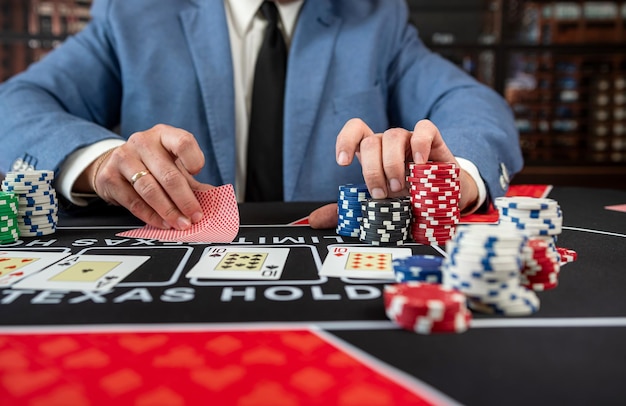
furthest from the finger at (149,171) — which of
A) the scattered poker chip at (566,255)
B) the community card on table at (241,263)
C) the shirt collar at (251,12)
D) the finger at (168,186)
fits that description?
the shirt collar at (251,12)

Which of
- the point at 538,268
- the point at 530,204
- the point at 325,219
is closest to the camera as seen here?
the point at 538,268

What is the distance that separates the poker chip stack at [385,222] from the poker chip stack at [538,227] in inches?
9.5

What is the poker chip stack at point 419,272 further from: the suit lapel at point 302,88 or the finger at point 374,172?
the suit lapel at point 302,88

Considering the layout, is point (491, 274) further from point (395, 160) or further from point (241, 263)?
point (395, 160)

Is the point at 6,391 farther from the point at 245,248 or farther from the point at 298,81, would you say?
the point at 298,81

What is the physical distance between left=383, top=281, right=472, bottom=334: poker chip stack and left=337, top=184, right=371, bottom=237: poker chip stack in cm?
64

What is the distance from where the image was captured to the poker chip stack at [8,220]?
1438 millimetres

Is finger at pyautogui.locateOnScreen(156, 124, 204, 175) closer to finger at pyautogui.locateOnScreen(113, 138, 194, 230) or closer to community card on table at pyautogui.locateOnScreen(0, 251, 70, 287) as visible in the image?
finger at pyautogui.locateOnScreen(113, 138, 194, 230)

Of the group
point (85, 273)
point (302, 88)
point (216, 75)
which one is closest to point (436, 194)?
point (85, 273)

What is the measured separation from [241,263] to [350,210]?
43cm

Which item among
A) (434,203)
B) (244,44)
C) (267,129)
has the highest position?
(244,44)

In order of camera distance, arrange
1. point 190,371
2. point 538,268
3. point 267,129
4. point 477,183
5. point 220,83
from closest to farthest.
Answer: point 190,371 → point 538,268 → point 477,183 → point 220,83 → point 267,129

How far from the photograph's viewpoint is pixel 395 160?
1.53 m

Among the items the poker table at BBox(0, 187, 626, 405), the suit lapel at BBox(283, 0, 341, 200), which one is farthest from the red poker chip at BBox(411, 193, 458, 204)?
the suit lapel at BBox(283, 0, 341, 200)
